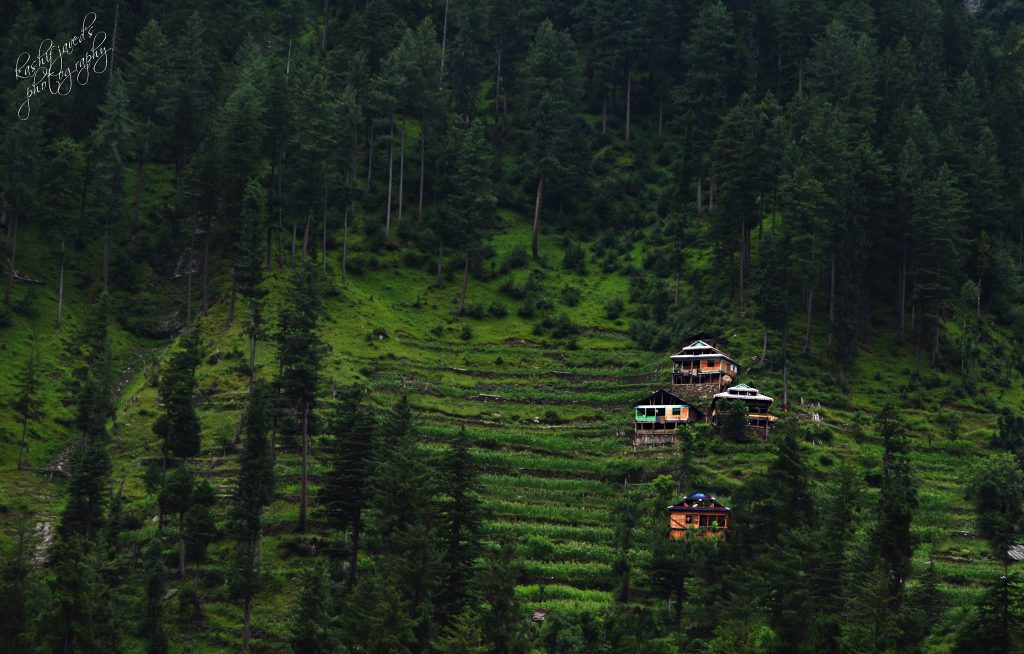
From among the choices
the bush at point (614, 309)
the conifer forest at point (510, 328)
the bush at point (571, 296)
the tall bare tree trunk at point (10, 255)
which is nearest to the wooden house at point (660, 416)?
the conifer forest at point (510, 328)

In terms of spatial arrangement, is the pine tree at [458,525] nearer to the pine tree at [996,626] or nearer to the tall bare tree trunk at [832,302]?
the pine tree at [996,626]

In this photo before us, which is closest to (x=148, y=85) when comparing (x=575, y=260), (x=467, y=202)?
(x=467, y=202)

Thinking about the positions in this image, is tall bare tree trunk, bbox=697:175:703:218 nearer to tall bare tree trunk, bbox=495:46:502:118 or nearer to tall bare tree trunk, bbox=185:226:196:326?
tall bare tree trunk, bbox=495:46:502:118

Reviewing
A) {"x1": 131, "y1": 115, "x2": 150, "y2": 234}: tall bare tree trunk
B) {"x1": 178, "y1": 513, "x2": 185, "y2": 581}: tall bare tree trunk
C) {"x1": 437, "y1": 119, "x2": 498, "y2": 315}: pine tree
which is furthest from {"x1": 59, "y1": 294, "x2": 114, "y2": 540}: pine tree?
{"x1": 437, "y1": 119, "x2": 498, "y2": 315}: pine tree

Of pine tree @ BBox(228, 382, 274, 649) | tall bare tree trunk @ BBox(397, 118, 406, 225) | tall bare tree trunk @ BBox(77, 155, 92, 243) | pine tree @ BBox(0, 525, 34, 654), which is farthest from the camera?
tall bare tree trunk @ BBox(397, 118, 406, 225)

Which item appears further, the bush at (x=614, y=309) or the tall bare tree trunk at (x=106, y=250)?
the bush at (x=614, y=309)

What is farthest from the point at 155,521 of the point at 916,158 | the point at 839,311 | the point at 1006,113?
the point at 1006,113
